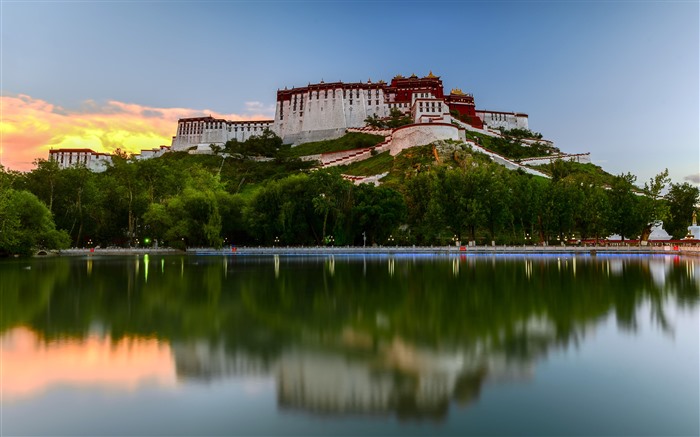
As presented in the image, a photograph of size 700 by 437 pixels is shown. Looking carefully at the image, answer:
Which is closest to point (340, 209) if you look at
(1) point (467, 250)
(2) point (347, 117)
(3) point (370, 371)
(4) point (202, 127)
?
(1) point (467, 250)

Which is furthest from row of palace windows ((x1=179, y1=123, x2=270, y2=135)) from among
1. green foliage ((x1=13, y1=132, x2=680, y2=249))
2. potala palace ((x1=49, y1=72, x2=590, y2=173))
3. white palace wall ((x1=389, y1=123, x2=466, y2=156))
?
green foliage ((x1=13, y1=132, x2=680, y2=249))

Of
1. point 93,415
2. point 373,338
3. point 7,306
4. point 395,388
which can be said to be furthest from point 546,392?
point 7,306

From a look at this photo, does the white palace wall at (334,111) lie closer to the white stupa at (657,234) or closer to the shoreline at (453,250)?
the shoreline at (453,250)

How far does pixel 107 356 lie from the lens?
9562 millimetres

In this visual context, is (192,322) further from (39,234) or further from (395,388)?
(39,234)

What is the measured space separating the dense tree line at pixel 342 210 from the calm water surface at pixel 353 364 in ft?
102

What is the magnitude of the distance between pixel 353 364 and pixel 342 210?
40.4 meters

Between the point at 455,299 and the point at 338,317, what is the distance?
Result: 14.7 feet

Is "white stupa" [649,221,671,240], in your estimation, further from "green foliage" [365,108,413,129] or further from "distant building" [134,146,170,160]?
"distant building" [134,146,170,160]

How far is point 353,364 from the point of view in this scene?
8797 mm

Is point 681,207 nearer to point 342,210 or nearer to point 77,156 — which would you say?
point 342,210

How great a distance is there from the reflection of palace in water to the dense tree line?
3777 cm

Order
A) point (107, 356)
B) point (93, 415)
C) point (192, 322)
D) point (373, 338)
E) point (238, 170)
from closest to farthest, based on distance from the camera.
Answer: point (93, 415), point (107, 356), point (373, 338), point (192, 322), point (238, 170)

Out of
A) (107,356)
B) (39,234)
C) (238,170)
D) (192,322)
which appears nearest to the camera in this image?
(107,356)
